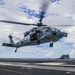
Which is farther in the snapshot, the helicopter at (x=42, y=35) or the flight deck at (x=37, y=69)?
the helicopter at (x=42, y=35)

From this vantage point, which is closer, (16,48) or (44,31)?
(44,31)

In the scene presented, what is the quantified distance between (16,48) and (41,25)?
444 inches

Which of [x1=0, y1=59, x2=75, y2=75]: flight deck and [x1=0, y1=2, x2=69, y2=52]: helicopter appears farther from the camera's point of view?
[x1=0, y1=2, x2=69, y2=52]: helicopter

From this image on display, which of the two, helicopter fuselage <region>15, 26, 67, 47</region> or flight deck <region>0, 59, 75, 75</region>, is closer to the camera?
flight deck <region>0, 59, 75, 75</region>

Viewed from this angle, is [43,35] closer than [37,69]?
No

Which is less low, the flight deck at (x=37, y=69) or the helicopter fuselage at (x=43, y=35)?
the helicopter fuselage at (x=43, y=35)

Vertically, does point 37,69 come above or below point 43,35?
below

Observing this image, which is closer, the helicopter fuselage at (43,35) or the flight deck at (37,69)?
the flight deck at (37,69)

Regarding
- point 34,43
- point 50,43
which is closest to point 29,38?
point 34,43

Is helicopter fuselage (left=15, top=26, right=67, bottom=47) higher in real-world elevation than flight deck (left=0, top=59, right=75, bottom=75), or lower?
higher

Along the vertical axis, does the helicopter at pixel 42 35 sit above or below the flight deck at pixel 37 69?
above

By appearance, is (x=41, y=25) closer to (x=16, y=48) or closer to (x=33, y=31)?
(x=33, y=31)

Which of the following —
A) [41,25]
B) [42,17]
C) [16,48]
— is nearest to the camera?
[42,17]

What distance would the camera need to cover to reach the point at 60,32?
50.2 meters
